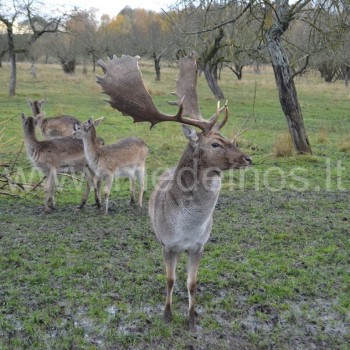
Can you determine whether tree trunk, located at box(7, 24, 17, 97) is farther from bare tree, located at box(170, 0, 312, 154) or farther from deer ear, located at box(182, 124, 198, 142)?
deer ear, located at box(182, 124, 198, 142)

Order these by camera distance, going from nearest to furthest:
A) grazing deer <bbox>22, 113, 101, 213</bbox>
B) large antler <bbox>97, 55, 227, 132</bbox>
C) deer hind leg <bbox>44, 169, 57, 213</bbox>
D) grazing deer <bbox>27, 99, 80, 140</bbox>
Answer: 1. large antler <bbox>97, 55, 227, 132</bbox>
2. deer hind leg <bbox>44, 169, 57, 213</bbox>
3. grazing deer <bbox>22, 113, 101, 213</bbox>
4. grazing deer <bbox>27, 99, 80, 140</bbox>

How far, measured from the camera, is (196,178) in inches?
178

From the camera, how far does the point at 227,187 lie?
1005 cm

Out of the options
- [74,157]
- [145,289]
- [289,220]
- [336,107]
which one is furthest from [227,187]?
[336,107]

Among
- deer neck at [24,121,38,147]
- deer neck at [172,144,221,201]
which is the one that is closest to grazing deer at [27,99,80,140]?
deer neck at [24,121,38,147]

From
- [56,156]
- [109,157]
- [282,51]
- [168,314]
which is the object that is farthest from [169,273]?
[282,51]

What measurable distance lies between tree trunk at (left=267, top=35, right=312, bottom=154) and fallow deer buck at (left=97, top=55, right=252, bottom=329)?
831 cm

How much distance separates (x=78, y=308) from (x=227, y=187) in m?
5.56

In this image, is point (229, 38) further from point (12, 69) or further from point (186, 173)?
point (12, 69)

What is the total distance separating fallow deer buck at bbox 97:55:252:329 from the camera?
4.46m

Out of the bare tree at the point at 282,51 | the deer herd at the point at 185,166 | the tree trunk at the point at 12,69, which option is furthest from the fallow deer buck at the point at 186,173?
the tree trunk at the point at 12,69

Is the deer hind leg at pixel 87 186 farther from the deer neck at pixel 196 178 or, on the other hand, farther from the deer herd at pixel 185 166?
the deer neck at pixel 196 178

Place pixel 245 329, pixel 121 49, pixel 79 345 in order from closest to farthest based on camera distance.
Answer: pixel 79 345
pixel 245 329
pixel 121 49

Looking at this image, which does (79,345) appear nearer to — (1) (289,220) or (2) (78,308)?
(2) (78,308)
